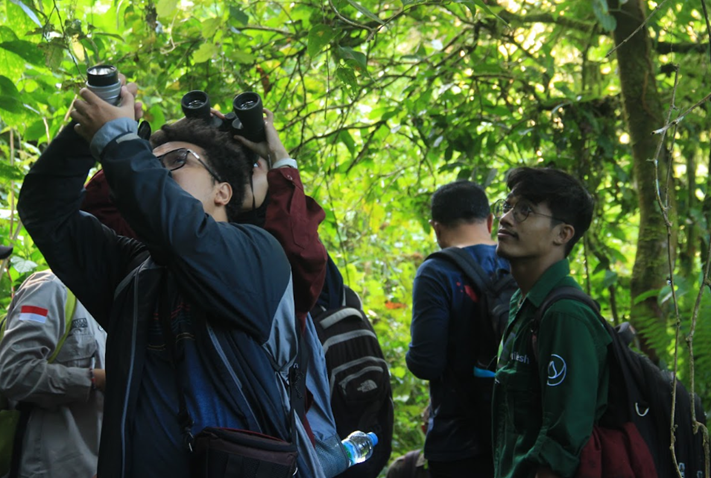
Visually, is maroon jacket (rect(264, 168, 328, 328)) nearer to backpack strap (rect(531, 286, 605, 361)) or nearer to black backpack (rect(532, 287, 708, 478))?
backpack strap (rect(531, 286, 605, 361))

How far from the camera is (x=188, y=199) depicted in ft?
5.50

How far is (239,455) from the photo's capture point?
1543mm

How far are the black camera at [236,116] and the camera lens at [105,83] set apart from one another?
304mm

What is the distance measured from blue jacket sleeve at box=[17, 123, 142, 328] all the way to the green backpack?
112 cm

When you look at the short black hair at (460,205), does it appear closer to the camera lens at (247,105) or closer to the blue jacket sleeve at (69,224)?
the camera lens at (247,105)

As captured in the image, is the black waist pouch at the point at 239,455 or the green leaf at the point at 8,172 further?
the green leaf at the point at 8,172

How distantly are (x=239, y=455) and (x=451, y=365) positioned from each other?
1.82 metres

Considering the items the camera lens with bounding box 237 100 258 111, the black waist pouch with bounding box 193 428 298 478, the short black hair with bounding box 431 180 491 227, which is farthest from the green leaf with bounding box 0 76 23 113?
the short black hair with bounding box 431 180 491 227

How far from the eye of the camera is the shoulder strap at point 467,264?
3.23m

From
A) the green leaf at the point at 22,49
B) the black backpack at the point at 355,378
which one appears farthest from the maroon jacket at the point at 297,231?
the black backpack at the point at 355,378

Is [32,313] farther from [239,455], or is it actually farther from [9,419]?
[239,455]

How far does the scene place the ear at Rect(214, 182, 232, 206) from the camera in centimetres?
197

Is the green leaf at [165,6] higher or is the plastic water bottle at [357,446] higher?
the green leaf at [165,6]

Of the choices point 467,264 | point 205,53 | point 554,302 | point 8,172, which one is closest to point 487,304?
point 467,264
